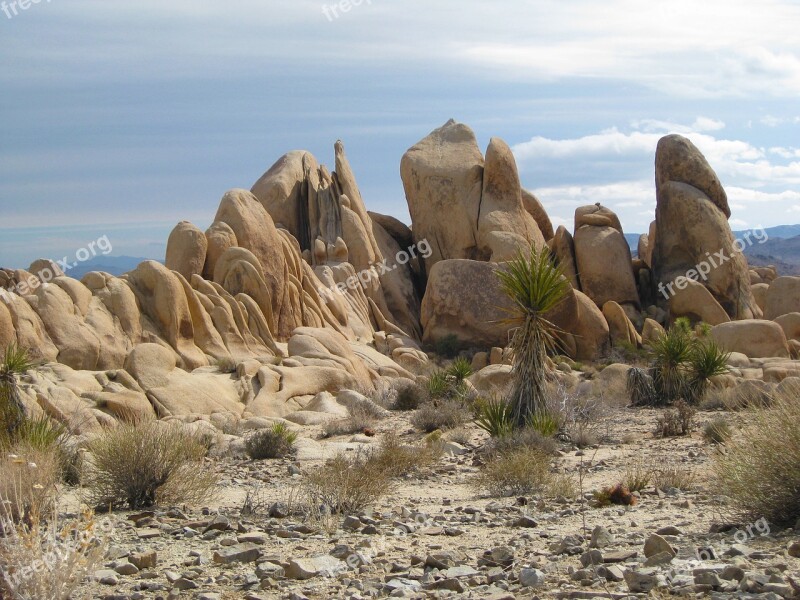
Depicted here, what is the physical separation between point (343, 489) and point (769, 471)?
4.12m

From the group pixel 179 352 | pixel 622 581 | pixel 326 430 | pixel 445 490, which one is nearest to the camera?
pixel 622 581

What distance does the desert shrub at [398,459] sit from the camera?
12430 millimetres

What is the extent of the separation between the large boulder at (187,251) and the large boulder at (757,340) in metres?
16.7

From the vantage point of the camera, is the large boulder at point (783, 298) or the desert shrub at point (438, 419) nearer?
the desert shrub at point (438, 419)

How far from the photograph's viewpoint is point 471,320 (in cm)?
3481

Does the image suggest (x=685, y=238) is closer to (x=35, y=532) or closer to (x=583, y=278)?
(x=583, y=278)

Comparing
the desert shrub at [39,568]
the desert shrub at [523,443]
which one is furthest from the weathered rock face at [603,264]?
the desert shrub at [39,568]

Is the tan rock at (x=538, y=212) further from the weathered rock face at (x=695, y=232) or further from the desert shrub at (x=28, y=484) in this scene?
the desert shrub at (x=28, y=484)

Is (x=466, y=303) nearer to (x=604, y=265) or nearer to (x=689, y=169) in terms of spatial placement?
(x=604, y=265)

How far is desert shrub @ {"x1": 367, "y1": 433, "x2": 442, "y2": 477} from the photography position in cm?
1243

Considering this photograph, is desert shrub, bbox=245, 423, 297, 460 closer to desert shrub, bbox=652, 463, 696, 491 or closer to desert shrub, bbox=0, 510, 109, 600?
desert shrub, bbox=652, 463, 696, 491

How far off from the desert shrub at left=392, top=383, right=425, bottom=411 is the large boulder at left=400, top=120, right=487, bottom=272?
18892 millimetres

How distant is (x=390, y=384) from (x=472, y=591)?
18.8m

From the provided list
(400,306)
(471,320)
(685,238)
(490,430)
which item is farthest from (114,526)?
(685,238)
